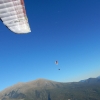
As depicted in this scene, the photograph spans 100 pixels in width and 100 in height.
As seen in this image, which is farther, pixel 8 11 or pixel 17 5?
pixel 8 11

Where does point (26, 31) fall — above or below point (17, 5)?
below

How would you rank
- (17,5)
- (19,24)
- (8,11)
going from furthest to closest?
(19,24) < (8,11) < (17,5)

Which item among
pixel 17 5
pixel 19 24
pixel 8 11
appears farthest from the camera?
pixel 19 24

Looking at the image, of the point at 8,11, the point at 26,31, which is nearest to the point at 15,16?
the point at 8,11

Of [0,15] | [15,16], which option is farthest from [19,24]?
[0,15]

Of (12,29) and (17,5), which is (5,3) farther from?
(12,29)

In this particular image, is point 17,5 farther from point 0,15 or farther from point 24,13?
point 0,15
